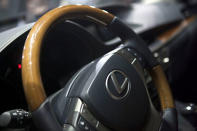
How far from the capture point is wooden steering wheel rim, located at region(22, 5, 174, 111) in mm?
721

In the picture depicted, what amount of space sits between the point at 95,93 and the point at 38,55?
6.7 inches

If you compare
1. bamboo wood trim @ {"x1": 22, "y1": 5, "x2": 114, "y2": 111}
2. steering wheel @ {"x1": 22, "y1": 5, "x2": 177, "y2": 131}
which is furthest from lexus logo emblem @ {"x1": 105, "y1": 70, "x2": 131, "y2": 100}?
bamboo wood trim @ {"x1": 22, "y1": 5, "x2": 114, "y2": 111}

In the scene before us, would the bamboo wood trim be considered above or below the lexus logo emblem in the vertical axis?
above

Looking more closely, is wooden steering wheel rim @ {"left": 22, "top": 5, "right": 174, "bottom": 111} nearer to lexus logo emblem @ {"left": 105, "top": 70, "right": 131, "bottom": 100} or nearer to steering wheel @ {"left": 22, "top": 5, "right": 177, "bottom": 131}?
steering wheel @ {"left": 22, "top": 5, "right": 177, "bottom": 131}

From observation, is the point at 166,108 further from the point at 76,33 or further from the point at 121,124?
the point at 76,33

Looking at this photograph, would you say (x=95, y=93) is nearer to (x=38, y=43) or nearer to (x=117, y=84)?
(x=117, y=84)

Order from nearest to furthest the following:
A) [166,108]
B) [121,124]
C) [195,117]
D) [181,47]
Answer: [121,124], [166,108], [195,117], [181,47]

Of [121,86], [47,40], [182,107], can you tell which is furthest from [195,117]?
[47,40]

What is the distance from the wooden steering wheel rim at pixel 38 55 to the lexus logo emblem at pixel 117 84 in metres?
0.18

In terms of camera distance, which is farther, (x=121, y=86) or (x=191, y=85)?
(x=191, y=85)

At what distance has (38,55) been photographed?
78cm

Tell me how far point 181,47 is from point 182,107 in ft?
1.89

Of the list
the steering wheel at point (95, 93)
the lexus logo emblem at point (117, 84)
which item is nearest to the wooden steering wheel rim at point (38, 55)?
the steering wheel at point (95, 93)

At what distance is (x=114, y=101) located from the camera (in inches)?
32.0
